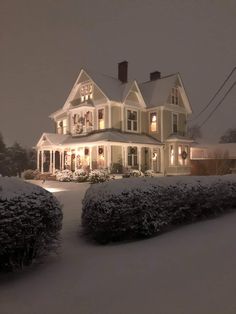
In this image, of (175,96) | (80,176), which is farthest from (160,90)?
(80,176)

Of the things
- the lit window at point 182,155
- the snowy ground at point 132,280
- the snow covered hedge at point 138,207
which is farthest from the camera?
the lit window at point 182,155

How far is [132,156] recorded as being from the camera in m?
28.5

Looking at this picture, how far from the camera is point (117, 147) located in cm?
2733

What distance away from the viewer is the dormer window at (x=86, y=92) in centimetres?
2958

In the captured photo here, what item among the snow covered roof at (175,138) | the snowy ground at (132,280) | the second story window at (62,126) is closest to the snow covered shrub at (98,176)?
the snow covered roof at (175,138)

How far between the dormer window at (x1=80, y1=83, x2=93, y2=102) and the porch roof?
4089mm

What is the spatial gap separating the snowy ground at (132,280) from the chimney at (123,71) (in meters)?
27.7

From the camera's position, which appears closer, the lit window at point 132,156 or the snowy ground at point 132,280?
the snowy ground at point 132,280

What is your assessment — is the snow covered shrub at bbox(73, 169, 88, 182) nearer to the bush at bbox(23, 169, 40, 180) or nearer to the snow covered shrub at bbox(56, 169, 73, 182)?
the snow covered shrub at bbox(56, 169, 73, 182)

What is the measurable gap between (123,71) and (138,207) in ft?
91.8

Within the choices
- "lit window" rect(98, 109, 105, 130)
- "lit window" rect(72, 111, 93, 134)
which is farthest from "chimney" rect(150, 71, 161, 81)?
"lit window" rect(72, 111, 93, 134)

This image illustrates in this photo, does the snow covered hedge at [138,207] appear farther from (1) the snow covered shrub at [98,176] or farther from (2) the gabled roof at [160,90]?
(2) the gabled roof at [160,90]

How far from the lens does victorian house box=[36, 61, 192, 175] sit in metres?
27.2

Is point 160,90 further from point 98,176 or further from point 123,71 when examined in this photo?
point 98,176
